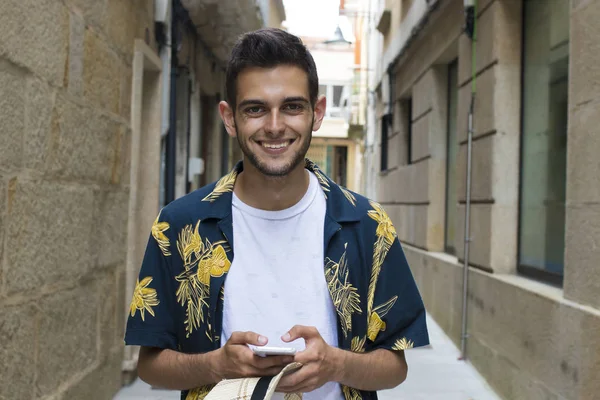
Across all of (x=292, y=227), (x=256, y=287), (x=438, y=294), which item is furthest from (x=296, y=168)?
(x=438, y=294)

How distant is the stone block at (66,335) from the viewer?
3.36 m

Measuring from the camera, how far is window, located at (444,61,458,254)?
8312 millimetres

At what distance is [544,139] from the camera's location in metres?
5.28

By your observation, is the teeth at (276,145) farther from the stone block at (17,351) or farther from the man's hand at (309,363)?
the stone block at (17,351)

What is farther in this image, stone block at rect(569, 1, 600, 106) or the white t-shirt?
stone block at rect(569, 1, 600, 106)

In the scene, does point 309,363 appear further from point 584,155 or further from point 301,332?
point 584,155

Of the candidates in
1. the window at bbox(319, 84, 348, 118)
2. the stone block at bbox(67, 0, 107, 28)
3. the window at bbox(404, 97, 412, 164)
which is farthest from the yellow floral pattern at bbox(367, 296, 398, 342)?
the window at bbox(319, 84, 348, 118)

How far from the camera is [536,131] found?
5.45 metres


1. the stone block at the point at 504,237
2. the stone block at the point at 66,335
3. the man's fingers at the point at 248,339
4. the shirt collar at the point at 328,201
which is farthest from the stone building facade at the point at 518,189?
the stone block at the point at 66,335

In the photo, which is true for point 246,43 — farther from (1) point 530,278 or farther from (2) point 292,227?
(1) point 530,278

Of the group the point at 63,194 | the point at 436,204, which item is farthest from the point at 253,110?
the point at 436,204

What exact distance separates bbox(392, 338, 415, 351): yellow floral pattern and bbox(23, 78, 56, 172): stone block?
6.68ft

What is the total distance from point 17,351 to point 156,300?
1571 millimetres

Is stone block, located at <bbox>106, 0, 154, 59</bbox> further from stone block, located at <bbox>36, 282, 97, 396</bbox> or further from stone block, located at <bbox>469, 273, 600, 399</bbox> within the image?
stone block, located at <bbox>469, 273, 600, 399</bbox>
